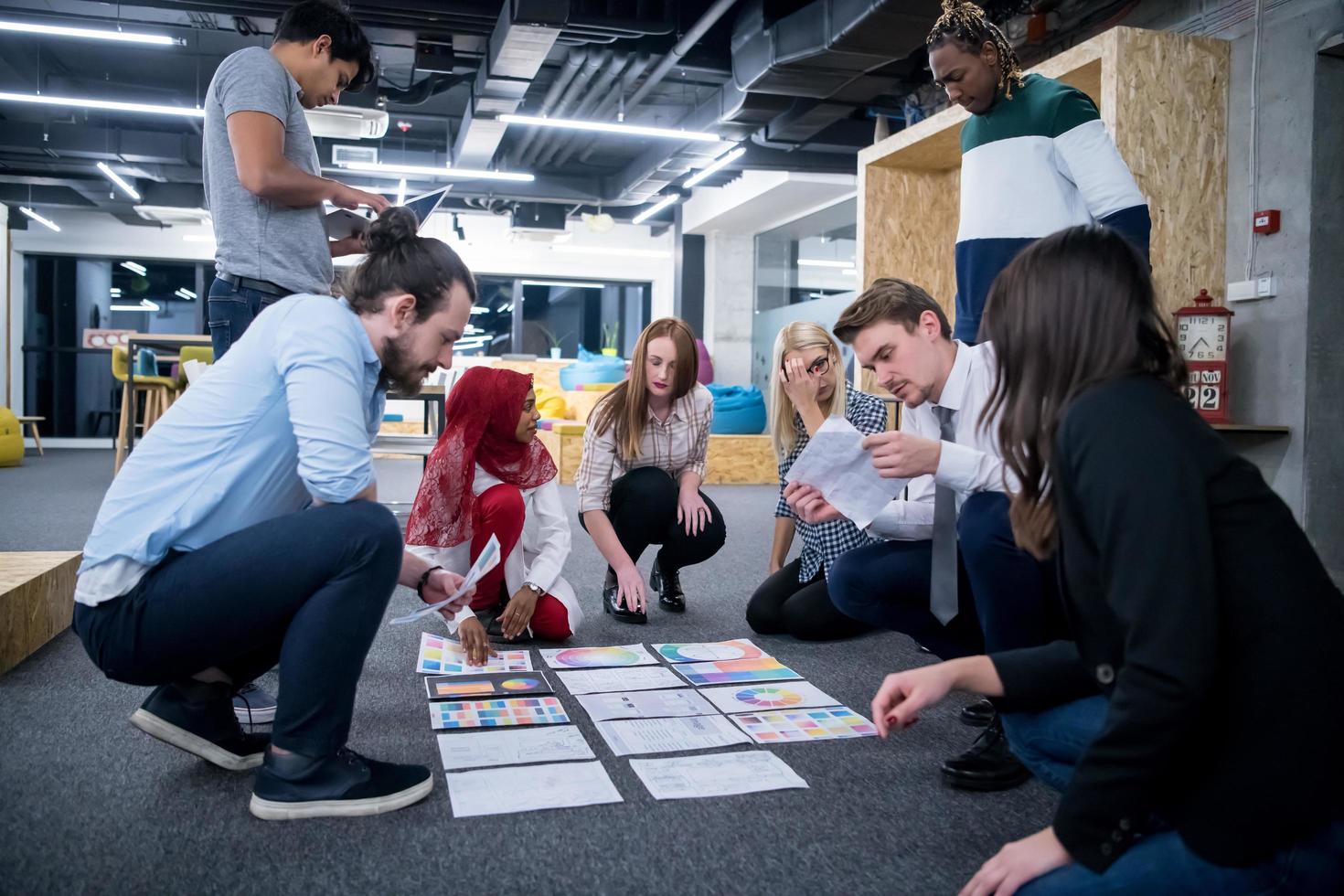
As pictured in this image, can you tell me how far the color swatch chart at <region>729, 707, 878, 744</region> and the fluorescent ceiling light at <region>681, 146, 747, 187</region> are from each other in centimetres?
691

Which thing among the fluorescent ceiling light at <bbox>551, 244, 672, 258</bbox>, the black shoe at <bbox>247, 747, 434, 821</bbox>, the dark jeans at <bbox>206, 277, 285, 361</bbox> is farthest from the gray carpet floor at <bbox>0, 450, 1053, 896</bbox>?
the fluorescent ceiling light at <bbox>551, 244, 672, 258</bbox>

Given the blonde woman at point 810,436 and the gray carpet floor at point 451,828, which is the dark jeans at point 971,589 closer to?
the gray carpet floor at point 451,828

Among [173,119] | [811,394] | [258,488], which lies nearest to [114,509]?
[258,488]

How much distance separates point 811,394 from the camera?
249cm

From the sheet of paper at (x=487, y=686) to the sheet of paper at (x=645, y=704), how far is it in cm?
13

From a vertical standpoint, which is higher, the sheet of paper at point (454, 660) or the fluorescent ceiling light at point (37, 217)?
the fluorescent ceiling light at point (37, 217)

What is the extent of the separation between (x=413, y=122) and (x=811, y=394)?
817 cm

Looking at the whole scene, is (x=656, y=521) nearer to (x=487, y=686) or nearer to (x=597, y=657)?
(x=597, y=657)

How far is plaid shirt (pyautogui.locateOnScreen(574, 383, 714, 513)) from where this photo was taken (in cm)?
271

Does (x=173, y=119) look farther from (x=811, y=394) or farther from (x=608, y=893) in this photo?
(x=608, y=893)

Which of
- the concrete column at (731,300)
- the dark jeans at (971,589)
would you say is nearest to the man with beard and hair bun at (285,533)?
the dark jeans at (971,589)

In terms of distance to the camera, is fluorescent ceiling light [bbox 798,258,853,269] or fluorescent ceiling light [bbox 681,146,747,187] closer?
fluorescent ceiling light [bbox 681,146,747,187]

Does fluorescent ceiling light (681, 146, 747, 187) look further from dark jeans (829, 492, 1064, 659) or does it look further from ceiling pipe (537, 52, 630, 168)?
dark jeans (829, 492, 1064, 659)

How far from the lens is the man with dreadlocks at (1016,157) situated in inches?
78.7
